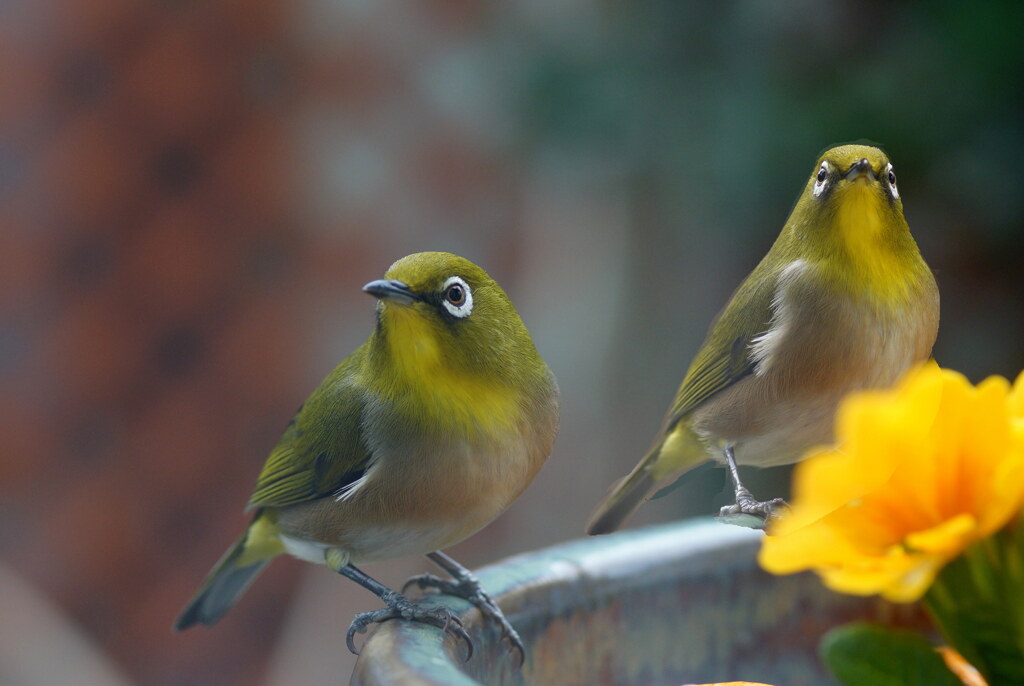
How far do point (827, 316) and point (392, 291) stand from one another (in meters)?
0.24

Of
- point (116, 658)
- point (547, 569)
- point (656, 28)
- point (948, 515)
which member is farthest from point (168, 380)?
point (948, 515)

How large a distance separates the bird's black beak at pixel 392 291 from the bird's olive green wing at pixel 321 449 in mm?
114

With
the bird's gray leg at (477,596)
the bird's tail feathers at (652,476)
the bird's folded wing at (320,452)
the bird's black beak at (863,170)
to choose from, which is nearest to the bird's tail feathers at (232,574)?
the bird's folded wing at (320,452)

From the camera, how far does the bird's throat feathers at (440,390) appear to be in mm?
711

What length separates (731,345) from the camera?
2.25 ft

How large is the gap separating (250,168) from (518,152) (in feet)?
2.55

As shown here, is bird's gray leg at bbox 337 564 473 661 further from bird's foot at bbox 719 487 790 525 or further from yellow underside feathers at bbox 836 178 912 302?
yellow underside feathers at bbox 836 178 912 302

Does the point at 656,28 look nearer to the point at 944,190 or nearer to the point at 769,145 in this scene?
the point at 769,145

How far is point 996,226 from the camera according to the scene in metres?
1.56

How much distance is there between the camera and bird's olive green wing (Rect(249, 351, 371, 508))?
78 centimetres

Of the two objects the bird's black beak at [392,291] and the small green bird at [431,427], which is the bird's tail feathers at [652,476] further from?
the bird's black beak at [392,291]

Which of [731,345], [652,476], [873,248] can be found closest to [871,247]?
[873,248]

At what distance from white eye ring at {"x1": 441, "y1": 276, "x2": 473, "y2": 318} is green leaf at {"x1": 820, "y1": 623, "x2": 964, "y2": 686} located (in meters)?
0.31

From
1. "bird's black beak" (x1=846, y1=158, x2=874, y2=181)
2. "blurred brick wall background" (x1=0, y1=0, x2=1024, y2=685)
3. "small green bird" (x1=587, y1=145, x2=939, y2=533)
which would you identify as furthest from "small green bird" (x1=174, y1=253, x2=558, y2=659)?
"blurred brick wall background" (x1=0, y1=0, x2=1024, y2=685)
